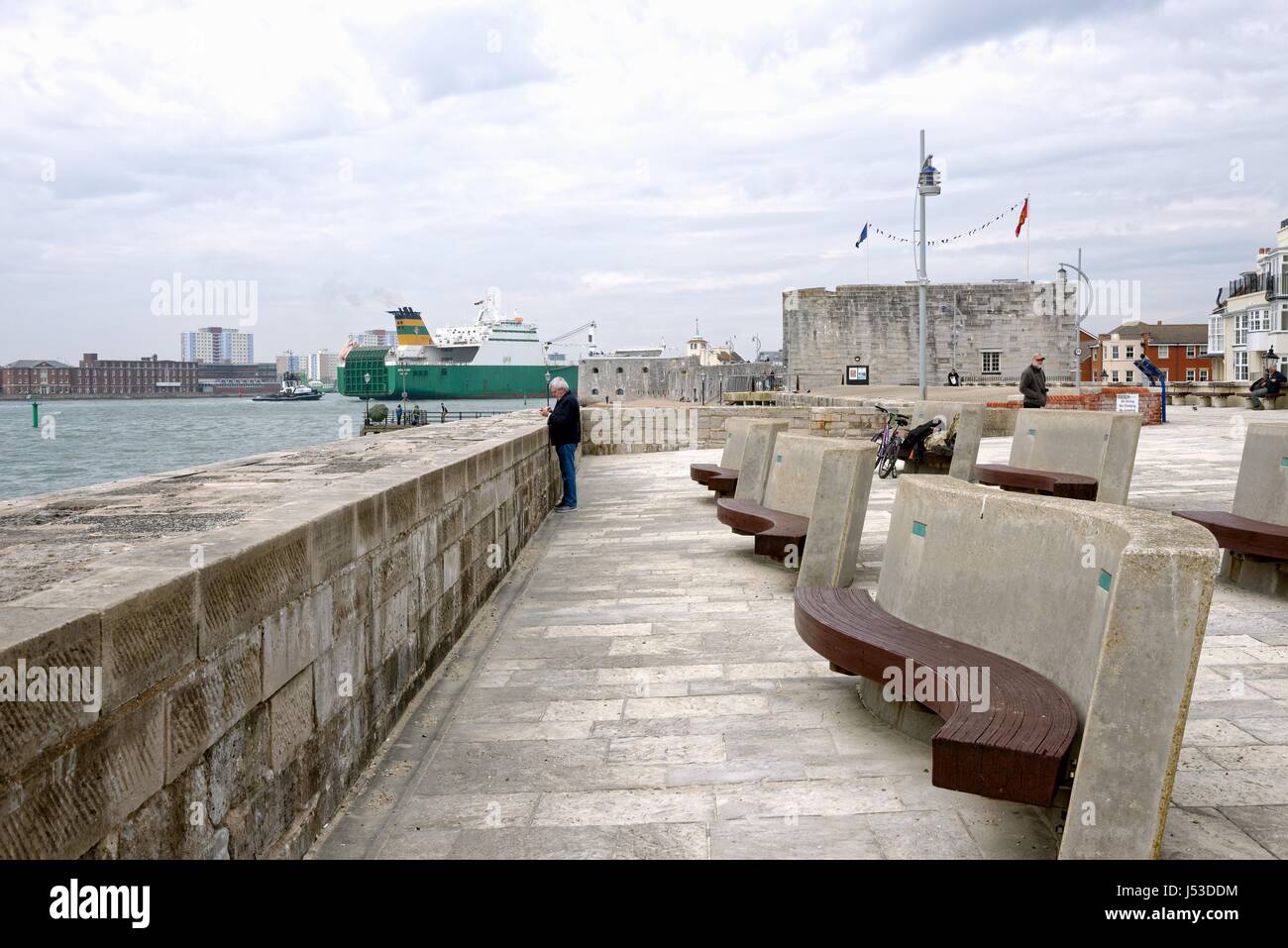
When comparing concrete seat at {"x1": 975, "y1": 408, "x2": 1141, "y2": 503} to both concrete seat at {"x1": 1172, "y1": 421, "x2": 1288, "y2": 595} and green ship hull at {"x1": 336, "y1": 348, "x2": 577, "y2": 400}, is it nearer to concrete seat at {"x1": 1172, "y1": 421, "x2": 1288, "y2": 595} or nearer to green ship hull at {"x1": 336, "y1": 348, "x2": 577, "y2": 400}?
concrete seat at {"x1": 1172, "y1": 421, "x2": 1288, "y2": 595}

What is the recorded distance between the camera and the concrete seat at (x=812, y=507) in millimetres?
6535

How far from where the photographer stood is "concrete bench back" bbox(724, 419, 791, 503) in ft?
30.9

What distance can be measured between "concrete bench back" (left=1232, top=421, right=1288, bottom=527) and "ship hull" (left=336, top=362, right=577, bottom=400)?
336 feet

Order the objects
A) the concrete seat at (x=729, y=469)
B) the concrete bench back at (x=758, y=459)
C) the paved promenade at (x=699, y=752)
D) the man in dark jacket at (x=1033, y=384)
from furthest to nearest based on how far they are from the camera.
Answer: the man in dark jacket at (x=1033, y=384), the concrete seat at (x=729, y=469), the concrete bench back at (x=758, y=459), the paved promenade at (x=699, y=752)

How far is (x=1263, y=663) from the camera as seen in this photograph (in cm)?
539

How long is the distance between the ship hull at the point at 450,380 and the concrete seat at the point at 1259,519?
336 ft

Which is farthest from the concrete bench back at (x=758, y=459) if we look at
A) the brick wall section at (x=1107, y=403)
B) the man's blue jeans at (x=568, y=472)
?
the brick wall section at (x=1107, y=403)

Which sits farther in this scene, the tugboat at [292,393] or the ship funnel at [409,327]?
the tugboat at [292,393]

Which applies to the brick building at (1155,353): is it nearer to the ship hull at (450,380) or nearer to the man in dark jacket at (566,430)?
the ship hull at (450,380)

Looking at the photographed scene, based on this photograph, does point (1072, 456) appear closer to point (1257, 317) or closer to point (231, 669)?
point (231, 669)

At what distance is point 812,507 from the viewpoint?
22.9 feet
